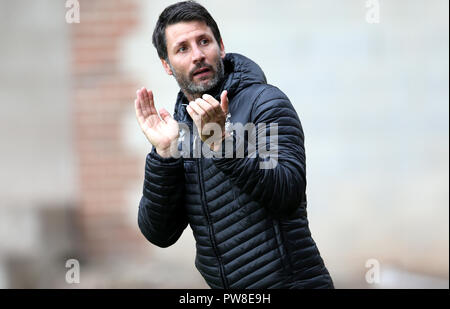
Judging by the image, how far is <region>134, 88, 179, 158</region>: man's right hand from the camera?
1.84 metres

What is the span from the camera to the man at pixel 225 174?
1.67 metres

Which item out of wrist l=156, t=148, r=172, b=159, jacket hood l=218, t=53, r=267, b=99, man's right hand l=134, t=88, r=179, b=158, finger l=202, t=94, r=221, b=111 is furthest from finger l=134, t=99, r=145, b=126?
finger l=202, t=94, r=221, b=111

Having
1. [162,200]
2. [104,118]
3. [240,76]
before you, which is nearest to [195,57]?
[240,76]

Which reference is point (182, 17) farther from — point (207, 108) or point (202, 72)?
point (207, 108)

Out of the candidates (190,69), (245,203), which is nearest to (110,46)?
(190,69)

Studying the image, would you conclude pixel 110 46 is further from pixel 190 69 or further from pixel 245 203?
pixel 245 203

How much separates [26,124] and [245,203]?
8.27 ft

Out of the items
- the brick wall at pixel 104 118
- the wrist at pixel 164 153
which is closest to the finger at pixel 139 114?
the wrist at pixel 164 153

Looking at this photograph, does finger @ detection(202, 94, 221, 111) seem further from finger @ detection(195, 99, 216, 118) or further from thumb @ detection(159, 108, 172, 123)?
thumb @ detection(159, 108, 172, 123)

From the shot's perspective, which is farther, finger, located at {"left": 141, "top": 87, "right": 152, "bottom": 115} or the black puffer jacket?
finger, located at {"left": 141, "top": 87, "right": 152, "bottom": 115}

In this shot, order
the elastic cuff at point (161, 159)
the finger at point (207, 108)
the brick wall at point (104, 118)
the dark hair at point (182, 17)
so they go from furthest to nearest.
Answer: the brick wall at point (104, 118) → the dark hair at point (182, 17) → the elastic cuff at point (161, 159) → the finger at point (207, 108)

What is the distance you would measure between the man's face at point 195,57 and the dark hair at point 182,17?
13 millimetres

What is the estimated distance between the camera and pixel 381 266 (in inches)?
149

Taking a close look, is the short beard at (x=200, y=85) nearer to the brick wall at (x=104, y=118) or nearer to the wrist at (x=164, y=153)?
the wrist at (x=164, y=153)
